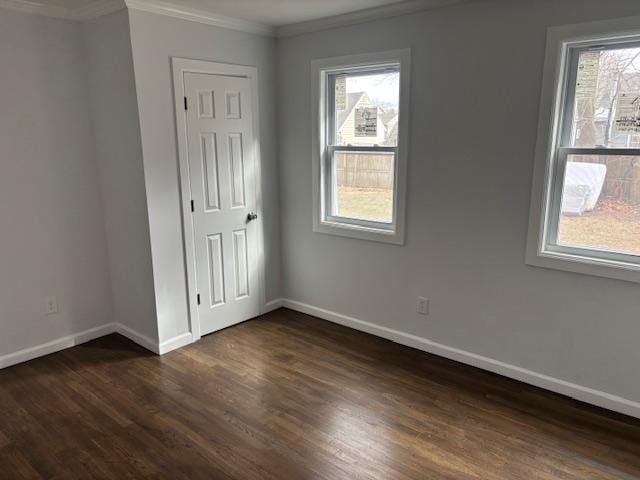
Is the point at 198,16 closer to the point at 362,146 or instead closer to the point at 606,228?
the point at 362,146

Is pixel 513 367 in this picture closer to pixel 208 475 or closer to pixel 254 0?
pixel 208 475

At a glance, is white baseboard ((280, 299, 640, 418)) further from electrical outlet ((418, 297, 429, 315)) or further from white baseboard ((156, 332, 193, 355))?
white baseboard ((156, 332, 193, 355))

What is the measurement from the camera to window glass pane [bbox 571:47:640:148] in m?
2.49

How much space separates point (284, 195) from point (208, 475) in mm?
2526

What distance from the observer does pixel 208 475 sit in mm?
2213

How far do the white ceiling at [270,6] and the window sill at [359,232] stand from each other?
1.62m

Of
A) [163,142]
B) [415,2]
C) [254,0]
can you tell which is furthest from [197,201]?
[415,2]

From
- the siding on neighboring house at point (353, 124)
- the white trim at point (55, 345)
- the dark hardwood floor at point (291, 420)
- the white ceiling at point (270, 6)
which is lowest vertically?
the dark hardwood floor at point (291, 420)

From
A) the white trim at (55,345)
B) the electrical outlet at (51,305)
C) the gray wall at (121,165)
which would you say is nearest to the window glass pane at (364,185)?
the gray wall at (121,165)

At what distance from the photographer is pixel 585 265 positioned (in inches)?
106

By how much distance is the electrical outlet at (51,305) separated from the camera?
3.44 m

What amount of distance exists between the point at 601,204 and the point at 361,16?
207 centimetres

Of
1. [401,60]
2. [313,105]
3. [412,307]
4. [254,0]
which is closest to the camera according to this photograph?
[254,0]

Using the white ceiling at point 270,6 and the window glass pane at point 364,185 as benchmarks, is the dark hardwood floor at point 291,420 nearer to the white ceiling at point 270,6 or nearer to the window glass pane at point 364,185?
the window glass pane at point 364,185
